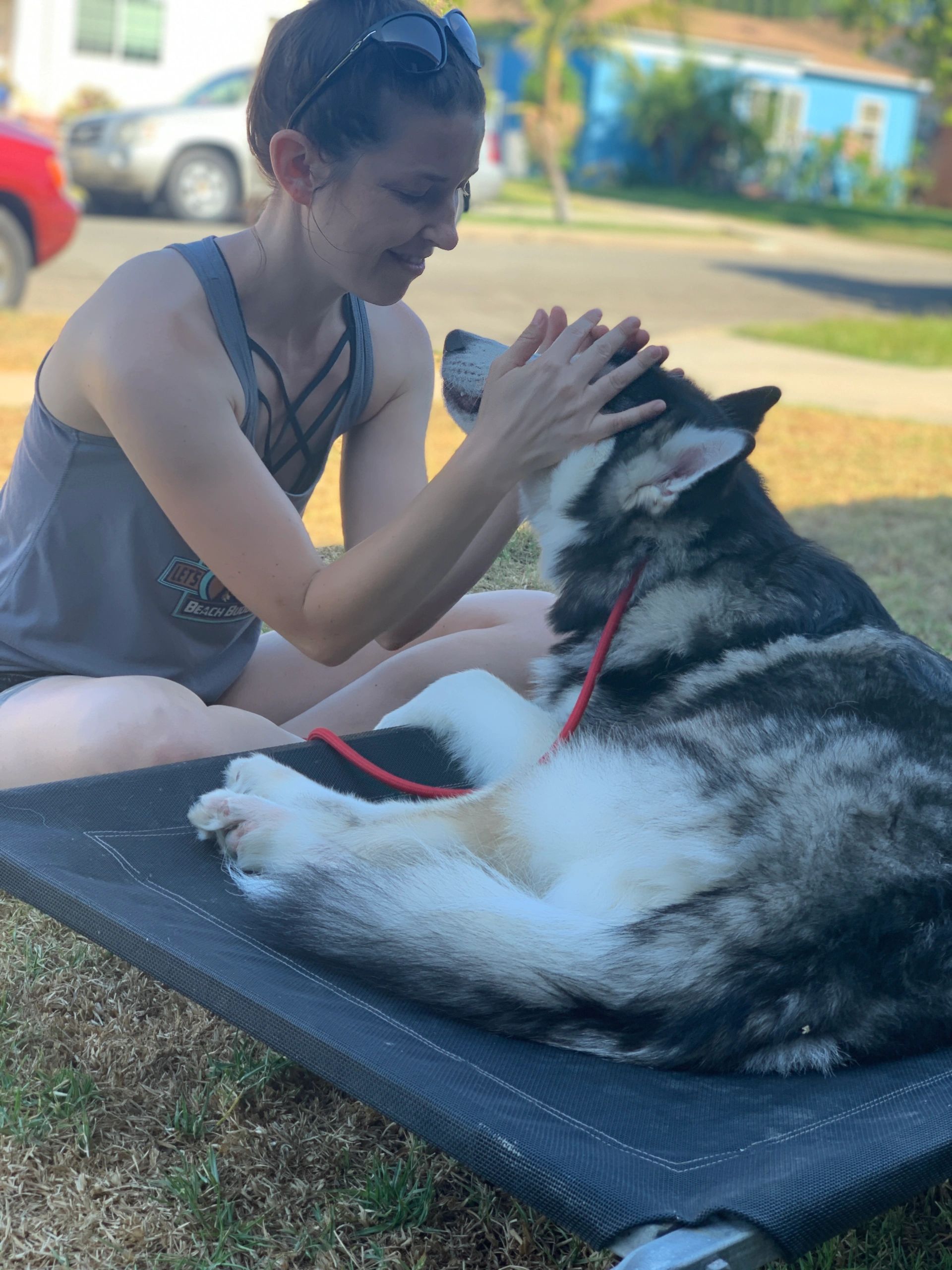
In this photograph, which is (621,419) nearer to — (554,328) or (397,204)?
(554,328)

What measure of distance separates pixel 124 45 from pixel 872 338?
18.7 metres

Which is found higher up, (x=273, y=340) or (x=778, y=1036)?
(x=273, y=340)

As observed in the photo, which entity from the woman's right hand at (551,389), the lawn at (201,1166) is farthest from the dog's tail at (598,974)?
the woman's right hand at (551,389)

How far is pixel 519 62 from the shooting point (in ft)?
112

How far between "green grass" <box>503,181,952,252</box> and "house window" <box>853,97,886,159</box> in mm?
4905

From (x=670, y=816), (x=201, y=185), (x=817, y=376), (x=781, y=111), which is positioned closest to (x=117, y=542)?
(x=670, y=816)

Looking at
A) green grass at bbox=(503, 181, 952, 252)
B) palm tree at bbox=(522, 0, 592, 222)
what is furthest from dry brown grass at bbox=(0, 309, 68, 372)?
green grass at bbox=(503, 181, 952, 252)

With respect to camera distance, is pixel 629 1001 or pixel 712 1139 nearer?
pixel 712 1139

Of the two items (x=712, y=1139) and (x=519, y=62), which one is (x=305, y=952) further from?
(x=519, y=62)

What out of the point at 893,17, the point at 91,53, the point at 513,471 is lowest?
the point at 91,53

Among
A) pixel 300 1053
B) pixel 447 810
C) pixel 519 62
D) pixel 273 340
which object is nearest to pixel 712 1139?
pixel 300 1053

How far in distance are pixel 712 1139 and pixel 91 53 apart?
2716 centimetres

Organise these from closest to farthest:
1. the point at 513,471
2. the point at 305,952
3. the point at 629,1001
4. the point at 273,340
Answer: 1. the point at 629,1001
2. the point at 305,952
3. the point at 513,471
4. the point at 273,340

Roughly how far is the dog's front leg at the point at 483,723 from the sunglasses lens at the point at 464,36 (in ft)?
3.94
